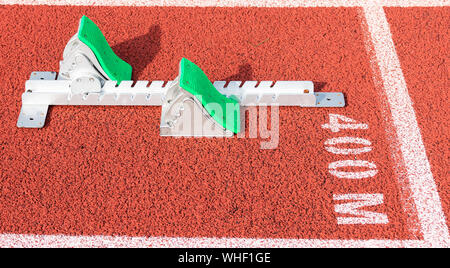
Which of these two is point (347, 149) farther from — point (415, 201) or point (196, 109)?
point (196, 109)

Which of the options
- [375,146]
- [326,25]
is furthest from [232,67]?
[375,146]

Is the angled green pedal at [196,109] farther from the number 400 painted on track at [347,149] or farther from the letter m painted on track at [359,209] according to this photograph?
the letter m painted on track at [359,209]

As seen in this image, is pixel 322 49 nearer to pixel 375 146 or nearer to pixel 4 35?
pixel 375 146

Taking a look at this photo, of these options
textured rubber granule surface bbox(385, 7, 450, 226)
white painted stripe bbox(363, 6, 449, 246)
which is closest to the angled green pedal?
white painted stripe bbox(363, 6, 449, 246)

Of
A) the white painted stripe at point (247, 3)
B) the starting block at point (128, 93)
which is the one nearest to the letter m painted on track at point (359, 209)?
the starting block at point (128, 93)

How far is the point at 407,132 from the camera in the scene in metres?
4.43

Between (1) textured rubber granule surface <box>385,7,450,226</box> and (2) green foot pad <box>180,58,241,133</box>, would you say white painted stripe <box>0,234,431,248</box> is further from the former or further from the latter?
(2) green foot pad <box>180,58,241,133</box>

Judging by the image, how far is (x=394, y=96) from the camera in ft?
15.5

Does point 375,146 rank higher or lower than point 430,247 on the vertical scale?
higher

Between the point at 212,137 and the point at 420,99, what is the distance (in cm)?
262

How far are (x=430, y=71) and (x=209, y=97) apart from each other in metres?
3.00

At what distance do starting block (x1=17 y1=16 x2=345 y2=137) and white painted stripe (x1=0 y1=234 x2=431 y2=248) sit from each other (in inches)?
47.8

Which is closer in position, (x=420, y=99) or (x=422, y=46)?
(x=420, y=99)

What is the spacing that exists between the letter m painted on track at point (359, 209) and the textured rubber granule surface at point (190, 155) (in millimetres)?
64
